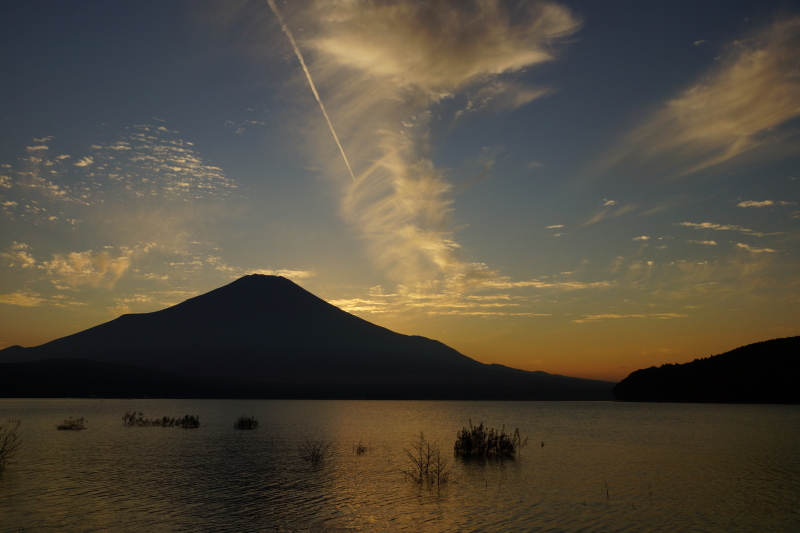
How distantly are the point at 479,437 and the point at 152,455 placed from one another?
70.9 feet

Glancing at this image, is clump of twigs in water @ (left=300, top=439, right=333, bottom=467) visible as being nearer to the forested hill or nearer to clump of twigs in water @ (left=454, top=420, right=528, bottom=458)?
clump of twigs in water @ (left=454, top=420, right=528, bottom=458)

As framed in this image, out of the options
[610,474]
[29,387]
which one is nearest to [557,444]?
[610,474]

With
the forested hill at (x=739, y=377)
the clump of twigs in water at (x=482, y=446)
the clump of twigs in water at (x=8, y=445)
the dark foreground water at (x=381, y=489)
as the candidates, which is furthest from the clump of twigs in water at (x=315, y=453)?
the forested hill at (x=739, y=377)

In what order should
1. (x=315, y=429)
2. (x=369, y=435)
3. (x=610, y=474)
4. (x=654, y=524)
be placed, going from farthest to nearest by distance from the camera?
(x=315, y=429), (x=369, y=435), (x=610, y=474), (x=654, y=524)

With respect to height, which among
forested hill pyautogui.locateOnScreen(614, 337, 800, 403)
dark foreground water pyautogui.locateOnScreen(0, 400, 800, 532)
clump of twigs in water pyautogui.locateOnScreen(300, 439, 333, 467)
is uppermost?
forested hill pyautogui.locateOnScreen(614, 337, 800, 403)

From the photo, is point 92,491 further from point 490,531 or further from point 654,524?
point 654,524

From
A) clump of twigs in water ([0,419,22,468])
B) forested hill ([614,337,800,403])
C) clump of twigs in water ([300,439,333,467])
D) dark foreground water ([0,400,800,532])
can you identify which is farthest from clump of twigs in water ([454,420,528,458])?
forested hill ([614,337,800,403])

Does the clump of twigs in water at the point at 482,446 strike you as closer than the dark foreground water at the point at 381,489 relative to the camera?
No

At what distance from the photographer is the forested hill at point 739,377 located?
124562mm

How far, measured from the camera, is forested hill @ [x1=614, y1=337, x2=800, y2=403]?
409 ft

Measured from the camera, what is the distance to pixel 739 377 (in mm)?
131500

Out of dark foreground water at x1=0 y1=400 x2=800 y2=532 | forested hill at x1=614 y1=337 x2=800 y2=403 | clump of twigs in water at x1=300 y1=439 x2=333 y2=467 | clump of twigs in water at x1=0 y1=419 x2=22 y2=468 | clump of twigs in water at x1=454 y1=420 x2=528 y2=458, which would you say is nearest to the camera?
dark foreground water at x1=0 y1=400 x2=800 y2=532

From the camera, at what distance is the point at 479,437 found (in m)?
35.7

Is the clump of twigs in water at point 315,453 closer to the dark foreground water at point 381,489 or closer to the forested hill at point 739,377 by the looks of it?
the dark foreground water at point 381,489
